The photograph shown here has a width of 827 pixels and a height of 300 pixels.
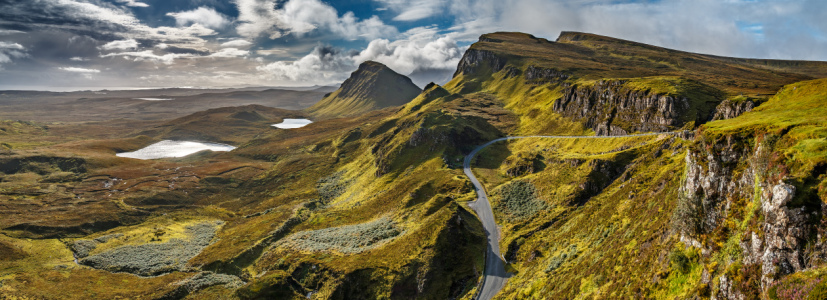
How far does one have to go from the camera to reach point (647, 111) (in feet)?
360

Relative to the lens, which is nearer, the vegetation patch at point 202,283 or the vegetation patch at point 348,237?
the vegetation patch at point 202,283

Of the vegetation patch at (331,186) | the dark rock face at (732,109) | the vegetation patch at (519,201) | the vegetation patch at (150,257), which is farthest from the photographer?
the vegetation patch at (331,186)

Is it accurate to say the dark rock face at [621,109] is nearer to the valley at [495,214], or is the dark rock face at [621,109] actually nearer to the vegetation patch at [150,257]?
the valley at [495,214]

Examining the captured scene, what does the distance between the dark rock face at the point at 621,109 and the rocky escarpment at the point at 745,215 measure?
79814 millimetres

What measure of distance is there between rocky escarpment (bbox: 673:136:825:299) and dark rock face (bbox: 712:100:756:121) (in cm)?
7038

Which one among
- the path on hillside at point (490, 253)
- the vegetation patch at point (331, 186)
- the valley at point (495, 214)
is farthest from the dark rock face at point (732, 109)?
the vegetation patch at point (331, 186)

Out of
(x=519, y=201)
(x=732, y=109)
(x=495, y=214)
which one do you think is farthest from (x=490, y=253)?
(x=732, y=109)

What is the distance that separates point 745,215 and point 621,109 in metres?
105

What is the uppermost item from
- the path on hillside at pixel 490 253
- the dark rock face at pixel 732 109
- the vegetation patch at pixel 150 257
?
the dark rock face at pixel 732 109

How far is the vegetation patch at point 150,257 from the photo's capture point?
293ft

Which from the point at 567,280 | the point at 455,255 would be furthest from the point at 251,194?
the point at 567,280

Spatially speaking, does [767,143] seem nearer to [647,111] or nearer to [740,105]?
[740,105]

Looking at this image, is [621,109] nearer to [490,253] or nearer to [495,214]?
[495,214]

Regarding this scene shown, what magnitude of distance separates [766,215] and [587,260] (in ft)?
80.9
